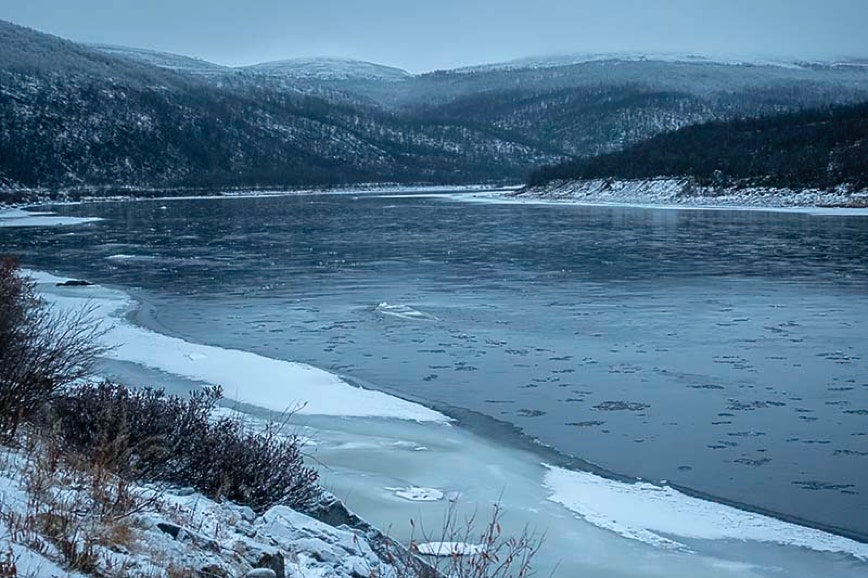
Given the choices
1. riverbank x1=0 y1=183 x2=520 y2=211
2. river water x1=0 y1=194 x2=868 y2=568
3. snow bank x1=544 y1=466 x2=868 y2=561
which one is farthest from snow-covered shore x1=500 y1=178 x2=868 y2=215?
snow bank x1=544 y1=466 x2=868 y2=561

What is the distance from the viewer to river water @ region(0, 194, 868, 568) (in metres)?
9.50

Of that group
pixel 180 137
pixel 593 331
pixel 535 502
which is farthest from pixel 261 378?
pixel 180 137

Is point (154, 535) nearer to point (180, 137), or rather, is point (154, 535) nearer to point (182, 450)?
point (182, 450)

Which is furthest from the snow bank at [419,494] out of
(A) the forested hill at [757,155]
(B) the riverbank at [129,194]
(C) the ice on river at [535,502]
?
(B) the riverbank at [129,194]

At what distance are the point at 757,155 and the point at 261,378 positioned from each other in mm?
65091

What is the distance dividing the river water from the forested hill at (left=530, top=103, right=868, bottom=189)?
28054mm

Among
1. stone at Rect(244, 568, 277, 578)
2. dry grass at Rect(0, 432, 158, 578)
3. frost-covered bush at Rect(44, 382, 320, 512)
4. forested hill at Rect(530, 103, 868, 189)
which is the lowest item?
frost-covered bush at Rect(44, 382, 320, 512)

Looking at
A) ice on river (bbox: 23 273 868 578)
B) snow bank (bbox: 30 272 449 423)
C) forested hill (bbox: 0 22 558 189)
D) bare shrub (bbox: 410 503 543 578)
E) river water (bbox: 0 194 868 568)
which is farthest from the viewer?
forested hill (bbox: 0 22 558 189)

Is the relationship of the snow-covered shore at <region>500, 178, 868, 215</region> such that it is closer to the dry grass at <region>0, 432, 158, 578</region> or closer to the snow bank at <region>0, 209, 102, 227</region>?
the snow bank at <region>0, 209, 102, 227</region>

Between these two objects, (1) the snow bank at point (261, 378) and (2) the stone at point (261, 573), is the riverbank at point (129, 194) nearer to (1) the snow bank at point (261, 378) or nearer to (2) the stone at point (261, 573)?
(1) the snow bank at point (261, 378)

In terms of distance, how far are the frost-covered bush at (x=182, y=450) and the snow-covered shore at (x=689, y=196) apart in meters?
47.9

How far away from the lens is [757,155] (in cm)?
7131

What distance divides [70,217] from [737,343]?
49935 mm

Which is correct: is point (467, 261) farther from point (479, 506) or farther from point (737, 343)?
point (479, 506)
